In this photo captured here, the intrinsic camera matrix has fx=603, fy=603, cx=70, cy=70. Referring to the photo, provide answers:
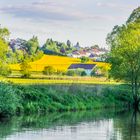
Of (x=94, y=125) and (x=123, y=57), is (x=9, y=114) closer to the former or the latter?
(x=94, y=125)

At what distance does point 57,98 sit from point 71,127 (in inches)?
595

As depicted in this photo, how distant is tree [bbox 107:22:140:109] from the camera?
2478 inches

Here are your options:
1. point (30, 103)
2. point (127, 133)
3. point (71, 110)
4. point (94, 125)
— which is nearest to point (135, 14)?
point (71, 110)

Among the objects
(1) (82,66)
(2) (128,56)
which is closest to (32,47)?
(1) (82,66)

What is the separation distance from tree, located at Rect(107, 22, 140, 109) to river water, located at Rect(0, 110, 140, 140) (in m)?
16.8

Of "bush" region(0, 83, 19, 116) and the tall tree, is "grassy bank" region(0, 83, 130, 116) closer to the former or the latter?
"bush" region(0, 83, 19, 116)

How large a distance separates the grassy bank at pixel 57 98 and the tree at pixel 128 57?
4.57ft

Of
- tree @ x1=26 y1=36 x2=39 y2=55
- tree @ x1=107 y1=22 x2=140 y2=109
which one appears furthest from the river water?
tree @ x1=26 y1=36 x2=39 y2=55

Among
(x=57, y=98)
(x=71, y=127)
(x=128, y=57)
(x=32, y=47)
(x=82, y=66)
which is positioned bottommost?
(x=71, y=127)

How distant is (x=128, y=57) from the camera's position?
63562mm

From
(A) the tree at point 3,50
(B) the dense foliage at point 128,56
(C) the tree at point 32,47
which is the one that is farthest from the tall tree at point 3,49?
(C) the tree at point 32,47

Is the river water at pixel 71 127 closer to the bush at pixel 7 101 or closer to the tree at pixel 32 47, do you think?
the bush at pixel 7 101

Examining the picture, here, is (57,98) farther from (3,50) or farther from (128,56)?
(3,50)

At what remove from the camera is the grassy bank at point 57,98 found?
4309cm
